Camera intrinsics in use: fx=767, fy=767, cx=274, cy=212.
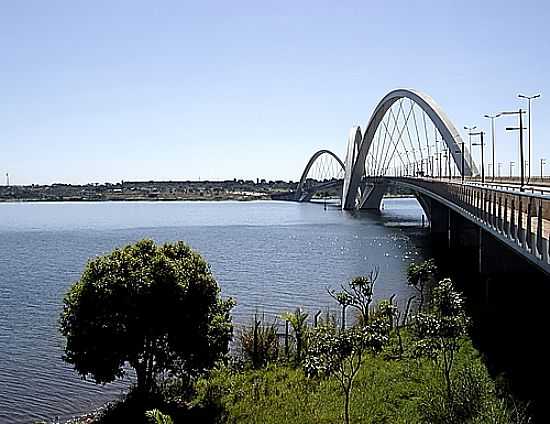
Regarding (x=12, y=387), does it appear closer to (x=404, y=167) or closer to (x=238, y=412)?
(x=238, y=412)

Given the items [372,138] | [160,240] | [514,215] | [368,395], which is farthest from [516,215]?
[372,138]

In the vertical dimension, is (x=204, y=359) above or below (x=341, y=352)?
below

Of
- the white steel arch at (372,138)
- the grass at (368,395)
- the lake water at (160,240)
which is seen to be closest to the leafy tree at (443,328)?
the grass at (368,395)

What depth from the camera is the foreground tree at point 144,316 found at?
17.6m

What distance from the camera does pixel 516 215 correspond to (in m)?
21.3

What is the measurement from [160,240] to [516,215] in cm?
5200

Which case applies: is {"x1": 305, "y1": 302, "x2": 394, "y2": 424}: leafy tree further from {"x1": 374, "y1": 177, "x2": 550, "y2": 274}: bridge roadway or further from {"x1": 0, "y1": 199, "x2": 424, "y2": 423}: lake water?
{"x1": 0, "y1": 199, "x2": 424, "y2": 423}: lake water

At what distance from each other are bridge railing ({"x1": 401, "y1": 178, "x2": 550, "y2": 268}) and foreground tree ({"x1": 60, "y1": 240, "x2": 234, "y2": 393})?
295 inches

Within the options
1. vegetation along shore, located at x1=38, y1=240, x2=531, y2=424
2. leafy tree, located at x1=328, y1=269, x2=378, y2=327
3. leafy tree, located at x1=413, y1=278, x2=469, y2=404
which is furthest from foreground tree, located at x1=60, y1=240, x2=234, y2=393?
leafy tree, located at x1=413, y1=278, x2=469, y2=404

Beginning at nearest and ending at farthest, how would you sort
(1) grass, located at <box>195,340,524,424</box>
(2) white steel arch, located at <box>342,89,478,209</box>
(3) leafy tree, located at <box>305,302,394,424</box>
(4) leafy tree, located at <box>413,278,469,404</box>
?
(1) grass, located at <box>195,340,524,424</box>
(3) leafy tree, located at <box>305,302,394,424</box>
(4) leafy tree, located at <box>413,278,469,404</box>
(2) white steel arch, located at <box>342,89,478,209</box>

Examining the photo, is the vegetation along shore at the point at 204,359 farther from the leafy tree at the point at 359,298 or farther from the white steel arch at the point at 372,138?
the white steel arch at the point at 372,138

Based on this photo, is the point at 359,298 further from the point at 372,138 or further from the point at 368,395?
the point at 372,138

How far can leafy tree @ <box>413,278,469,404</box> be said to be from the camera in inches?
703

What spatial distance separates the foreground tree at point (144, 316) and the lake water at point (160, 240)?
7.68 ft
